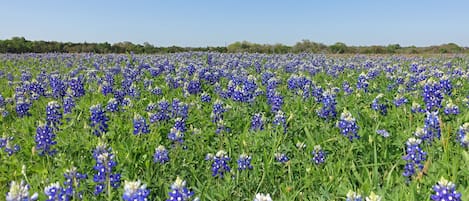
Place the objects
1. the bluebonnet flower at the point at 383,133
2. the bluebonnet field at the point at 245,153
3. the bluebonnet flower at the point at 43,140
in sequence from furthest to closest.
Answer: the bluebonnet flower at the point at 383,133
the bluebonnet flower at the point at 43,140
the bluebonnet field at the point at 245,153

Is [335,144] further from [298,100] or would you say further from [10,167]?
[10,167]

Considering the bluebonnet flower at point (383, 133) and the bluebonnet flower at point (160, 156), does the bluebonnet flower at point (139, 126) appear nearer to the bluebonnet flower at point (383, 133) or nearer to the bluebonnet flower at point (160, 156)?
the bluebonnet flower at point (160, 156)

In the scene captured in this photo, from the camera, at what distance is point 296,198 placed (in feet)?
10.1

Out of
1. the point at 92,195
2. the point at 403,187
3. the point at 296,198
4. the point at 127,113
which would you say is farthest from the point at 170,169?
the point at 127,113

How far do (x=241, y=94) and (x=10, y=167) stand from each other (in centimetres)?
269

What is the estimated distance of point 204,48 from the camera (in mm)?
26438

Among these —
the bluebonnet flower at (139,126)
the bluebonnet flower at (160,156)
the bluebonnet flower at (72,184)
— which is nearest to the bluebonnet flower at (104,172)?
the bluebonnet flower at (72,184)

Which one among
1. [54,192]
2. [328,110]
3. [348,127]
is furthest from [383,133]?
[54,192]

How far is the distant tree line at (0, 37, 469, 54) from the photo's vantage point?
2430cm

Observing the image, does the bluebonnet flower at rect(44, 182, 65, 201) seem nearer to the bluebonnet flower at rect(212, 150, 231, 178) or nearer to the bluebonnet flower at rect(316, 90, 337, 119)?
the bluebonnet flower at rect(212, 150, 231, 178)

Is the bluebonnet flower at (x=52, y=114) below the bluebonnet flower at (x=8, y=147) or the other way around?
the other way around

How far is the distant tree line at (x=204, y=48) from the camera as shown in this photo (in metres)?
24.3

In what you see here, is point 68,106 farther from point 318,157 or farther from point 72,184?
point 318,157

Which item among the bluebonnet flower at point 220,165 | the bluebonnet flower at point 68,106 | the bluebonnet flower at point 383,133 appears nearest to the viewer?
the bluebonnet flower at point 220,165
